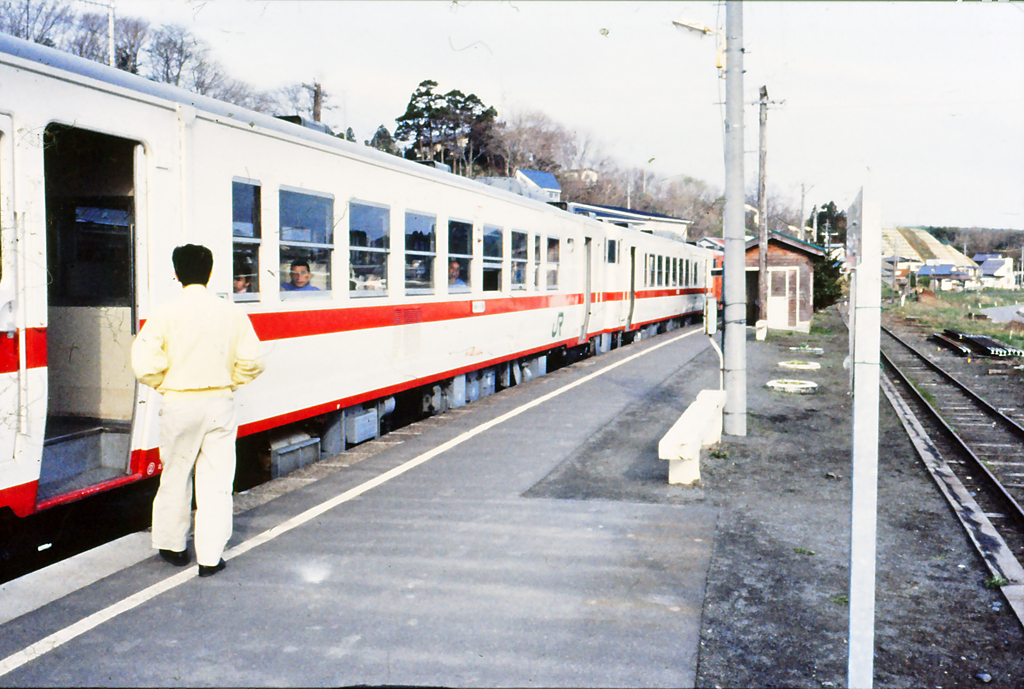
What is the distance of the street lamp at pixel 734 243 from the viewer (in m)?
9.69

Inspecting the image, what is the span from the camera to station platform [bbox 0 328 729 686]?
394 centimetres

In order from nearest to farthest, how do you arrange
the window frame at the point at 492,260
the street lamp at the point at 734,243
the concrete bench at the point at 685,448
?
1. the concrete bench at the point at 685,448
2. the street lamp at the point at 734,243
3. the window frame at the point at 492,260

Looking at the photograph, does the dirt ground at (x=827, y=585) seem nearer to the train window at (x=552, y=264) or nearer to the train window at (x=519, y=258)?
the train window at (x=519, y=258)

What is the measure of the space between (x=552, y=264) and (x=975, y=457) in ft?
23.7

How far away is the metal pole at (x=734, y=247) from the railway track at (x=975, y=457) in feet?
6.60

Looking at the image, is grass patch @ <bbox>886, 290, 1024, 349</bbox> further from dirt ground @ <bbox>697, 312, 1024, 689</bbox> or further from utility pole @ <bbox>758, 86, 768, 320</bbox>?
dirt ground @ <bbox>697, 312, 1024, 689</bbox>

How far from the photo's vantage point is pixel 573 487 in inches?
284

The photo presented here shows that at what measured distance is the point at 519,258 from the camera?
43.3 feet

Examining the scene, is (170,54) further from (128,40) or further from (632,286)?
(632,286)

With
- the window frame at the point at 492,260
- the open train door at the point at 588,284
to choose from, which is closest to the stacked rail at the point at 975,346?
the open train door at the point at 588,284

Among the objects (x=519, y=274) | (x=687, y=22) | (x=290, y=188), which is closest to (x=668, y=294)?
(x=519, y=274)

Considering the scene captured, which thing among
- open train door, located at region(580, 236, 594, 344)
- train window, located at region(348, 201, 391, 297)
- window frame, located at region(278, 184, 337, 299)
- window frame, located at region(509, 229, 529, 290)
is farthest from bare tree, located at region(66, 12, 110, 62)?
window frame, located at region(278, 184, 337, 299)

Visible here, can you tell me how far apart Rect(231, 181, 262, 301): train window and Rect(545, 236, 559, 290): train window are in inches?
324

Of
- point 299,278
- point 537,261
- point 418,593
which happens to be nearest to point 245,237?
point 299,278
